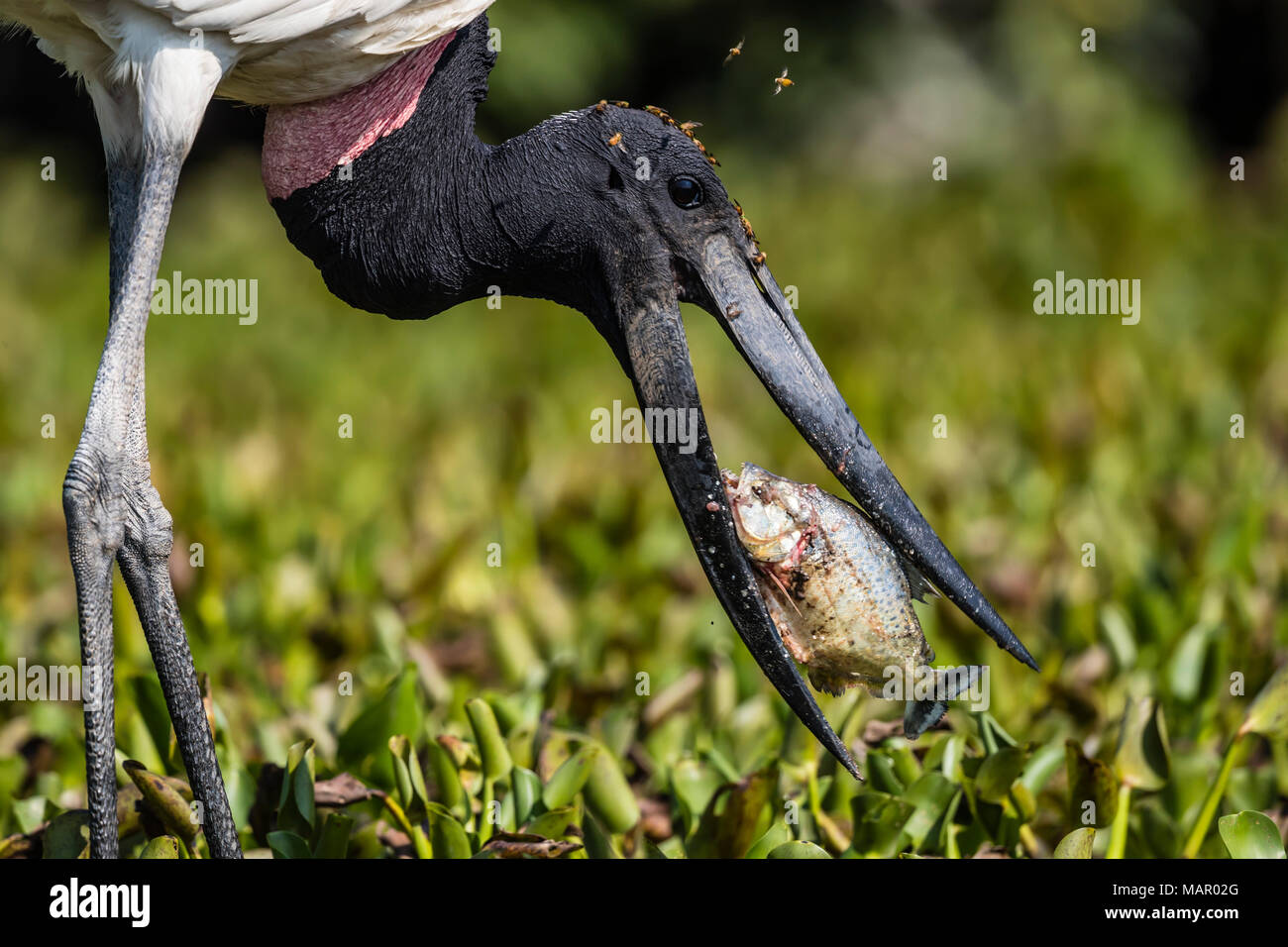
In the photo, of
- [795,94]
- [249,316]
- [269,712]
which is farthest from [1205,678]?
[795,94]

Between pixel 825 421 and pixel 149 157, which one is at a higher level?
pixel 149 157

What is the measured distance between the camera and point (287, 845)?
256cm

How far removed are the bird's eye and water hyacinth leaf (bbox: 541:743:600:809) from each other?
1.02m

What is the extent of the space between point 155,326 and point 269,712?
4823 mm

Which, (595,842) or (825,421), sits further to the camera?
(595,842)

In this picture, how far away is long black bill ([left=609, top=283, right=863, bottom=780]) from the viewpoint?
92.1 inches

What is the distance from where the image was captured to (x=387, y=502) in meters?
4.78

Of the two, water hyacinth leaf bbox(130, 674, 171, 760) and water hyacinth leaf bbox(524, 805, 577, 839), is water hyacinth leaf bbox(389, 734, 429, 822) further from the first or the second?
water hyacinth leaf bbox(130, 674, 171, 760)

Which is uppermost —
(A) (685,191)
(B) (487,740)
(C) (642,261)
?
(A) (685,191)

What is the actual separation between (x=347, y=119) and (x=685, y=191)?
1.88 ft

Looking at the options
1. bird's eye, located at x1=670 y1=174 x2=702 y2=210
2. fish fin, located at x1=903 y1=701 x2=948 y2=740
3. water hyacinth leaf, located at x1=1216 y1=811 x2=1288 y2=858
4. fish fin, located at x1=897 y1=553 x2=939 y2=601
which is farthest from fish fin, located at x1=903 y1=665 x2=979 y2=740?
bird's eye, located at x1=670 y1=174 x2=702 y2=210

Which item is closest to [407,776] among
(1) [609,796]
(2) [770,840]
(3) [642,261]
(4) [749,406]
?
(1) [609,796]

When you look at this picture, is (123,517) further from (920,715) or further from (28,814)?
(920,715)

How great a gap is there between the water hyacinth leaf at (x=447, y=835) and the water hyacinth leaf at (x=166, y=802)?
0.40 m
